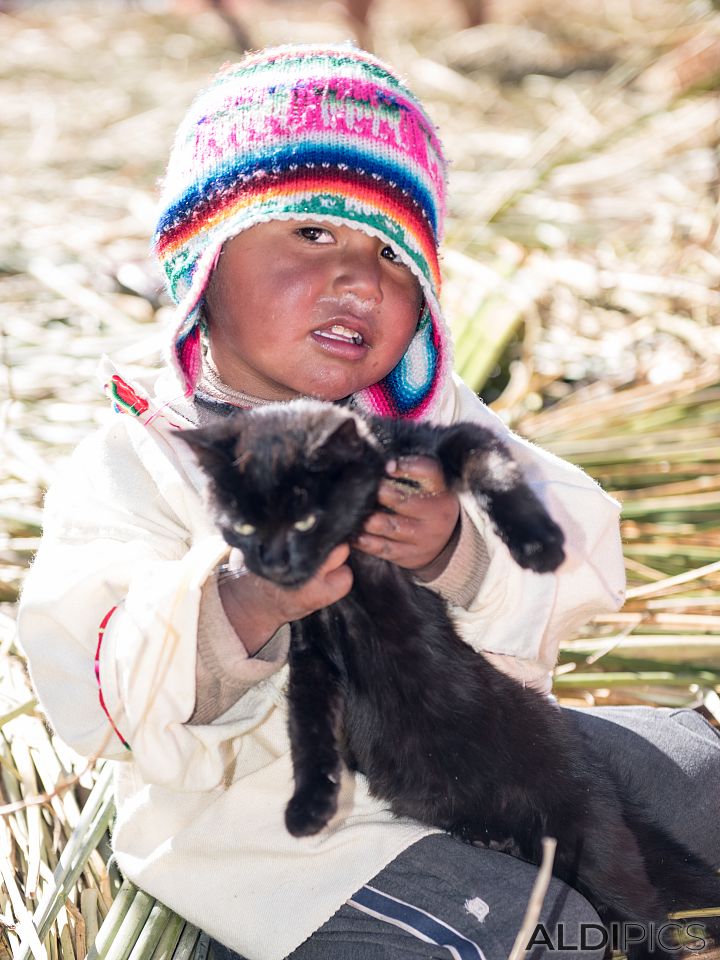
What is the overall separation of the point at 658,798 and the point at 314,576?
109cm

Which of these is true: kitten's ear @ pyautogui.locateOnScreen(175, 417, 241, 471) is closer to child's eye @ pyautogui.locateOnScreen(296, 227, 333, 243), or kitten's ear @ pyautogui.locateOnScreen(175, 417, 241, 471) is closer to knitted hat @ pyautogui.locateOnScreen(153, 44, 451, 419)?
knitted hat @ pyautogui.locateOnScreen(153, 44, 451, 419)

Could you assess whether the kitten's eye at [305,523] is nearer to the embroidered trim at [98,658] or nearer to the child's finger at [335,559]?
the child's finger at [335,559]

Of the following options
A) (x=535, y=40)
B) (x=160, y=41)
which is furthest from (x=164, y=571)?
(x=160, y=41)

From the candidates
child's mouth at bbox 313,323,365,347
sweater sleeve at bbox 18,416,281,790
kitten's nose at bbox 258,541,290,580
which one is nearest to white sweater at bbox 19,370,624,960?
sweater sleeve at bbox 18,416,281,790

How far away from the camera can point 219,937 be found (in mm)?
2023

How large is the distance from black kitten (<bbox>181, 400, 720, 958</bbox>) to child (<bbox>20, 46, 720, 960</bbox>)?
58 mm

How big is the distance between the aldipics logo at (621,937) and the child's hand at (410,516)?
72cm

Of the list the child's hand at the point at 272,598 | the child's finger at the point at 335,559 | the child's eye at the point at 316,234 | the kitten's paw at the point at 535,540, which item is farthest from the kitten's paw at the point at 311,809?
the child's eye at the point at 316,234

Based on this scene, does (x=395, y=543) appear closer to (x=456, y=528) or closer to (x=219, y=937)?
(x=456, y=528)

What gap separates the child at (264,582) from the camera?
1809mm

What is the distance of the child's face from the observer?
6.91 ft

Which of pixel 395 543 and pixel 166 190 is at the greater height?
pixel 166 190

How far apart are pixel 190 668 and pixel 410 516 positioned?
45 cm

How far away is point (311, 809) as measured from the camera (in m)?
1.83
